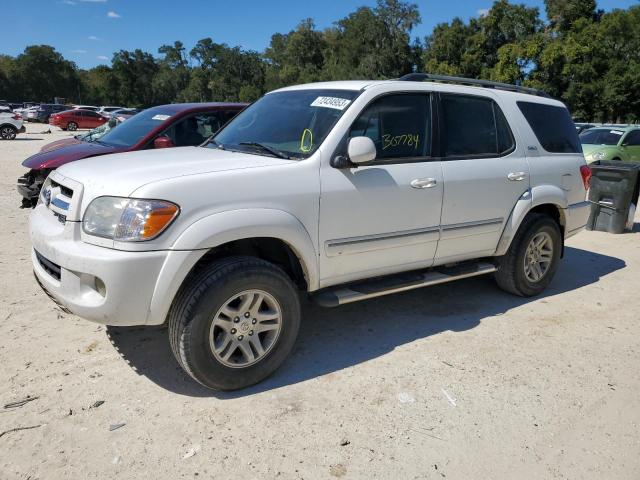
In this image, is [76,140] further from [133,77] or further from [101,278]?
[133,77]

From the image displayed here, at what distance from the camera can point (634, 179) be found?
27.1 feet

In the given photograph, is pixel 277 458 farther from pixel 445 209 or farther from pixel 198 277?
pixel 445 209

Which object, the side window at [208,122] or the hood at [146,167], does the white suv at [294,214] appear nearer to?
the hood at [146,167]

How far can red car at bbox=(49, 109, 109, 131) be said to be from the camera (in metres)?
34.8

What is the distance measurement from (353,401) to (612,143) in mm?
13821

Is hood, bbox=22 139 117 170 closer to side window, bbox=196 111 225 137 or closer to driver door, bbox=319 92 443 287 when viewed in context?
side window, bbox=196 111 225 137

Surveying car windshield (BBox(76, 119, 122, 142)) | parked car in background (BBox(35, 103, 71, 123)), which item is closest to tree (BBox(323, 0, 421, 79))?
parked car in background (BBox(35, 103, 71, 123))

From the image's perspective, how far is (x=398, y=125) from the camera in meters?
4.02

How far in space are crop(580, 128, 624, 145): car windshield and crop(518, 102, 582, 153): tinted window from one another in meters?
10.0

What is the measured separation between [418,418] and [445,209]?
175 cm

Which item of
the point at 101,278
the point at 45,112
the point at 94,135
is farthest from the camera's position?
the point at 45,112

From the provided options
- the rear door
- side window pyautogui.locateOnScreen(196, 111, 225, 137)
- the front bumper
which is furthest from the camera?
side window pyautogui.locateOnScreen(196, 111, 225, 137)

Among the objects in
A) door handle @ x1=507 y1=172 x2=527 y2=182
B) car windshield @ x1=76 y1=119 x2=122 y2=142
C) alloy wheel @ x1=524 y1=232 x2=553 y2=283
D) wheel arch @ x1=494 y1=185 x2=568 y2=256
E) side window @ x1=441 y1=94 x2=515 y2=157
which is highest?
side window @ x1=441 y1=94 x2=515 y2=157

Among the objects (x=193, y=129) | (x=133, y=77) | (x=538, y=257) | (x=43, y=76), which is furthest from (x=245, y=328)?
(x=133, y=77)
